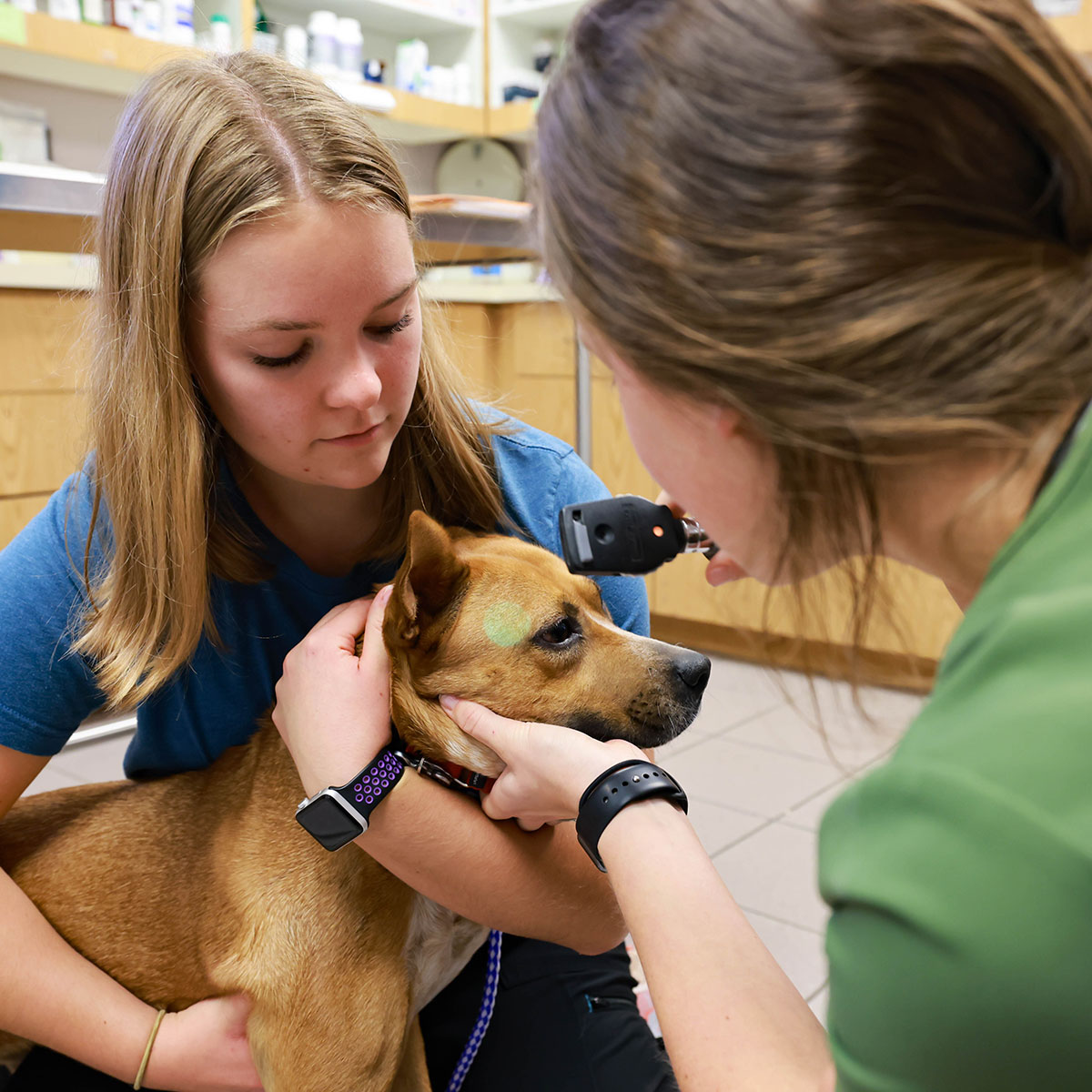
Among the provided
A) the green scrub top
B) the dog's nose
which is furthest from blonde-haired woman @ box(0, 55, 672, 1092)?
the green scrub top

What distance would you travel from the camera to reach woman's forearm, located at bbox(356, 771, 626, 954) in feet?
4.10

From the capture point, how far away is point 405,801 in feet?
4.11

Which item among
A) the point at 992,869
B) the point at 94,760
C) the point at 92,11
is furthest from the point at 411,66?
the point at 992,869

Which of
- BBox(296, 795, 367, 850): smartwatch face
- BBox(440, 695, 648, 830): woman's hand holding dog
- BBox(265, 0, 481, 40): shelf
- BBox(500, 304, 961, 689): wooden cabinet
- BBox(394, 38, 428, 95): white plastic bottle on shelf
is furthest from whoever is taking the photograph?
BBox(394, 38, 428, 95): white plastic bottle on shelf

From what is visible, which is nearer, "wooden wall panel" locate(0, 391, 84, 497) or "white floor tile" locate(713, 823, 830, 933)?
"white floor tile" locate(713, 823, 830, 933)

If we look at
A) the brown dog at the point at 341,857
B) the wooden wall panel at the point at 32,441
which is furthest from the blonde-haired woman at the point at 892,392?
the wooden wall panel at the point at 32,441

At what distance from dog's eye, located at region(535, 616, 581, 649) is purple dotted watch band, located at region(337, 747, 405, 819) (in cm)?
26

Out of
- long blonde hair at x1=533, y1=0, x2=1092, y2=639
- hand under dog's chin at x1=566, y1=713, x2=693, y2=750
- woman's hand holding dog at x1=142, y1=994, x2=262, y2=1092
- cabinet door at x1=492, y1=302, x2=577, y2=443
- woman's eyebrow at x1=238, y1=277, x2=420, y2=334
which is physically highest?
long blonde hair at x1=533, y1=0, x2=1092, y2=639

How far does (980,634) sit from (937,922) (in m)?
0.18

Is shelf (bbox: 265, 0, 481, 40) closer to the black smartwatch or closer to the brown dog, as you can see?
the brown dog

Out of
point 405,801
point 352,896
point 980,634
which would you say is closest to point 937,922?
point 980,634

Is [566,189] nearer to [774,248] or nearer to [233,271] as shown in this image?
[774,248]

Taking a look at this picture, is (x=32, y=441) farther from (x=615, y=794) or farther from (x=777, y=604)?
(x=615, y=794)

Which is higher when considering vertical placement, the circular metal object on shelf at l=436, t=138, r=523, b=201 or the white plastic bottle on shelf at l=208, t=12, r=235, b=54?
the white plastic bottle on shelf at l=208, t=12, r=235, b=54
